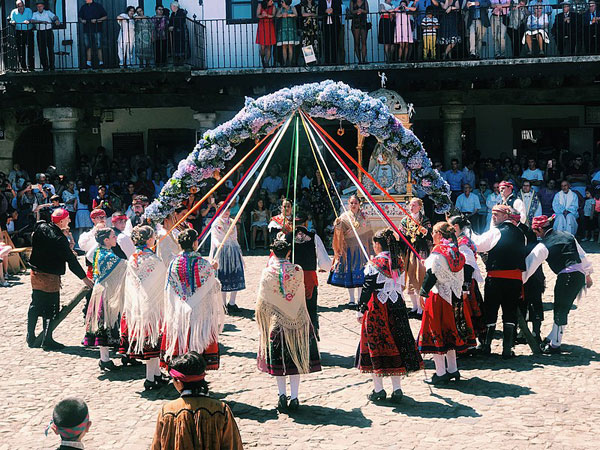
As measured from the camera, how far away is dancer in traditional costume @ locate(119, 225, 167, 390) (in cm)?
786

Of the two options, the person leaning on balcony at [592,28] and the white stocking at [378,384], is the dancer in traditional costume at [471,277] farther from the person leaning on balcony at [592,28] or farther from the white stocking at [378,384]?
the person leaning on balcony at [592,28]

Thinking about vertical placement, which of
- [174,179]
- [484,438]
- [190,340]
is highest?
[174,179]

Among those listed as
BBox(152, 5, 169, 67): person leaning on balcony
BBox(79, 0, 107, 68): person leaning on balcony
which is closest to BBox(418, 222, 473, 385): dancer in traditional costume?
BBox(152, 5, 169, 67): person leaning on balcony

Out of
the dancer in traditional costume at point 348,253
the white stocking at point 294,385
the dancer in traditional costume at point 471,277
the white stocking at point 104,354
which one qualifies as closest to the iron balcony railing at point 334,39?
the dancer in traditional costume at point 348,253

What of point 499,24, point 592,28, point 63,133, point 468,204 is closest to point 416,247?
point 468,204

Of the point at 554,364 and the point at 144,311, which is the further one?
the point at 554,364

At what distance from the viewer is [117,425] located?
6977mm

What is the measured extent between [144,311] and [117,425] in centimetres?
126

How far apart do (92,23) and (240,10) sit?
3.35 m

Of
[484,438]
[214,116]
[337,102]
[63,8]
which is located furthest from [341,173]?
[484,438]

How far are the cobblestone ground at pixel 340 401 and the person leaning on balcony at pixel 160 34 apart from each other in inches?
394

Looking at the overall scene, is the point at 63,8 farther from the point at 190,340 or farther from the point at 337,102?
the point at 190,340

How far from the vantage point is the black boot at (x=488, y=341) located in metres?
8.84

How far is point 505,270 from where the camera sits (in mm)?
8695
